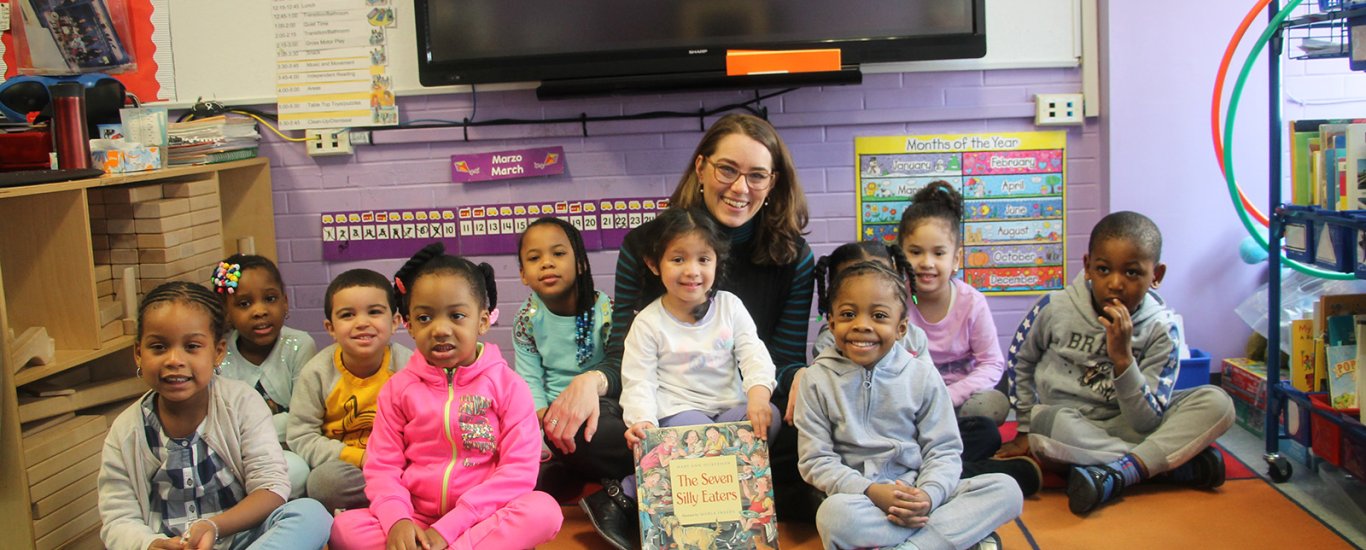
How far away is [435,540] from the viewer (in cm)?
232

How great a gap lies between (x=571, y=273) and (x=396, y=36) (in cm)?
133

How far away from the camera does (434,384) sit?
250 cm

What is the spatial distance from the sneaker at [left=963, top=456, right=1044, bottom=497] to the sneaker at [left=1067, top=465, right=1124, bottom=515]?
93 millimetres

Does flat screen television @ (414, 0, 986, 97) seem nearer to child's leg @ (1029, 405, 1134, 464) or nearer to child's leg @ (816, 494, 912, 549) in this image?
child's leg @ (1029, 405, 1134, 464)

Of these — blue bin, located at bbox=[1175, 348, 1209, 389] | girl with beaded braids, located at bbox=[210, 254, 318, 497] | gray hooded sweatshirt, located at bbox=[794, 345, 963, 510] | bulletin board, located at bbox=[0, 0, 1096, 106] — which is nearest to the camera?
gray hooded sweatshirt, located at bbox=[794, 345, 963, 510]

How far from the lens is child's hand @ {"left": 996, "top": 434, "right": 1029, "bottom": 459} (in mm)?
3131

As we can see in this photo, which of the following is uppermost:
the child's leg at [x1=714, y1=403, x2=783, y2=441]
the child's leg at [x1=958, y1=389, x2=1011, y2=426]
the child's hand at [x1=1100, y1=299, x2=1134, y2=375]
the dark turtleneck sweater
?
the dark turtleneck sweater

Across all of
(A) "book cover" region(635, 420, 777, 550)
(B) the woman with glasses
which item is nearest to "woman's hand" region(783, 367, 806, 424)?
(B) the woman with glasses

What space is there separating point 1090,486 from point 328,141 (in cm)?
268

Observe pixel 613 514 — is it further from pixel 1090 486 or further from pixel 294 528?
pixel 1090 486

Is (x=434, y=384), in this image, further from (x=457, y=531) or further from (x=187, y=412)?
(x=187, y=412)

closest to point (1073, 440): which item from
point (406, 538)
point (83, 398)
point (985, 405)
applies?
point (985, 405)

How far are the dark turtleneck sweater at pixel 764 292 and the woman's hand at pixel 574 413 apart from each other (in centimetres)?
21

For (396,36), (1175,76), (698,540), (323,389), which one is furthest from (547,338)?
(1175,76)
